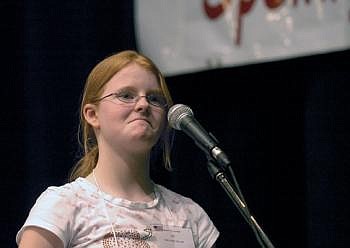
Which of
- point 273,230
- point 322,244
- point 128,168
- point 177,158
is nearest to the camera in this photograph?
point 128,168

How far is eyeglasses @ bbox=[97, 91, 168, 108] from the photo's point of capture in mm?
1553

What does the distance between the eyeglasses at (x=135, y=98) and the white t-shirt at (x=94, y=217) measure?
17 cm

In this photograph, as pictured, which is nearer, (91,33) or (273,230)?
(273,230)

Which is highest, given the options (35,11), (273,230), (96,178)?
(35,11)

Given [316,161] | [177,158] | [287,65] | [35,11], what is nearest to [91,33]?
[35,11]

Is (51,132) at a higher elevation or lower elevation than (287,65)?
lower

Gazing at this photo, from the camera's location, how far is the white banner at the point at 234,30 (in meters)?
2.01

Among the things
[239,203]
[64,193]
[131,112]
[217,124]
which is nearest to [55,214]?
[64,193]

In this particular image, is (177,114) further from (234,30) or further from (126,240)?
(234,30)

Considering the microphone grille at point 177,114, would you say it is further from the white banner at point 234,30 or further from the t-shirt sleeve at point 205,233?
the white banner at point 234,30

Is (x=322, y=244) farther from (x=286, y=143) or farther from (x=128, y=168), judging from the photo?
(x=128, y=168)

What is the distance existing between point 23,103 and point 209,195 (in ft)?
1.93

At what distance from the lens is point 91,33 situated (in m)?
2.33

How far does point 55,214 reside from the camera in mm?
1465
